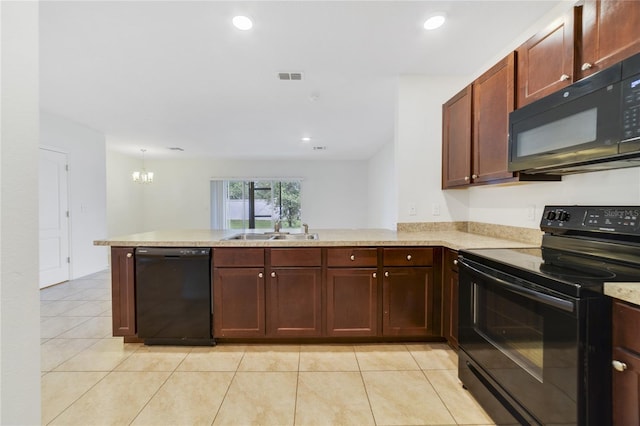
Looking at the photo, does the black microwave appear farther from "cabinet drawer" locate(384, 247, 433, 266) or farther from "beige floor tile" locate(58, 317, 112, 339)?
"beige floor tile" locate(58, 317, 112, 339)

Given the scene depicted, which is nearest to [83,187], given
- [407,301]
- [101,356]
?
[101,356]

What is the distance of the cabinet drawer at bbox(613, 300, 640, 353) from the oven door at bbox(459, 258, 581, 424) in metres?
0.11

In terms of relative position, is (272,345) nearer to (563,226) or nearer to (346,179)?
(563,226)

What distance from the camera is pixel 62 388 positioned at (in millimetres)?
1835

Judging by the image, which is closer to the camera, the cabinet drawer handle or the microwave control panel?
the cabinet drawer handle

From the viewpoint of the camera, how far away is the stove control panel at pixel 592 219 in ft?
4.43

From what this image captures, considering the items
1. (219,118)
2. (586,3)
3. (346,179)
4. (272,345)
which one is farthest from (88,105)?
(346,179)

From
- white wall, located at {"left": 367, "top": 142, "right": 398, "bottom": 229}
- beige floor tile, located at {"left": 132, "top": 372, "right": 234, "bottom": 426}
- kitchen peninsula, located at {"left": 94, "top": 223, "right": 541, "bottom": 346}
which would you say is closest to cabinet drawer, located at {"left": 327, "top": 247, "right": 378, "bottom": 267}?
kitchen peninsula, located at {"left": 94, "top": 223, "right": 541, "bottom": 346}

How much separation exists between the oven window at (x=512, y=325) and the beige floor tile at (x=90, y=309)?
3673mm

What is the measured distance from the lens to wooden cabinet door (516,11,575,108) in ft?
4.87

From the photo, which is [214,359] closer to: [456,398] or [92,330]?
[92,330]

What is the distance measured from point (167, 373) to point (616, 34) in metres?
3.14

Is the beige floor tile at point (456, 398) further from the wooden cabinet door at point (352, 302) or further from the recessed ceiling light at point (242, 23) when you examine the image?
the recessed ceiling light at point (242, 23)

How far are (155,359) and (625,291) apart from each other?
8.96 feet
